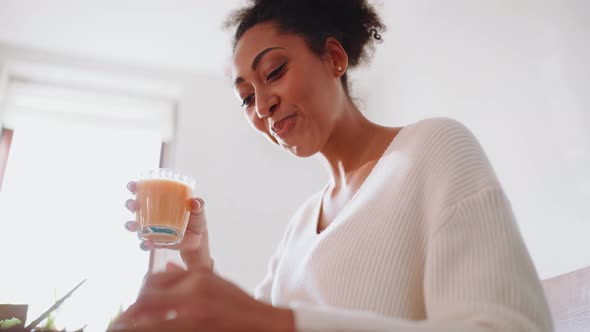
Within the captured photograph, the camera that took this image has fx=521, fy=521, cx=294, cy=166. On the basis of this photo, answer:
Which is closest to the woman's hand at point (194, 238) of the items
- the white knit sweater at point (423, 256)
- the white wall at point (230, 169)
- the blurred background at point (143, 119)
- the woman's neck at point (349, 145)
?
the white knit sweater at point (423, 256)

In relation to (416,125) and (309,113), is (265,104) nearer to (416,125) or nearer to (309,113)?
(309,113)

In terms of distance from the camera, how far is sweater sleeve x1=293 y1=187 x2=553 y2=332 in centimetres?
58

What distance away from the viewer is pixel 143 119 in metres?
3.36

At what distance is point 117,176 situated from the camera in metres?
3.22

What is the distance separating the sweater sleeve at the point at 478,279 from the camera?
58 centimetres

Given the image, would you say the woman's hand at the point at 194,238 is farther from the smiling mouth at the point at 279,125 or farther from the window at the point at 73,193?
the window at the point at 73,193

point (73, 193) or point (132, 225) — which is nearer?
point (132, 225)

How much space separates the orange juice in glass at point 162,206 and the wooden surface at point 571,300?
1.23 metres

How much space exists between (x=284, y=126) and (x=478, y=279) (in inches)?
24.8

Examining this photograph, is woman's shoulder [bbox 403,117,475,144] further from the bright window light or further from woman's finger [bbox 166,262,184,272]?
the bright window light

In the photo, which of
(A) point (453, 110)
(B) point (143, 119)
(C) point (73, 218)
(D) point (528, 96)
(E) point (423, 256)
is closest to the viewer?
(E) point (423, 256)

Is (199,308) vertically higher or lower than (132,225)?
lower

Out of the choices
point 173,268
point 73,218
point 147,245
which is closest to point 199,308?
point 173,268

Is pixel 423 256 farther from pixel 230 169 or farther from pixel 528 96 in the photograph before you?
pixel 230 169
